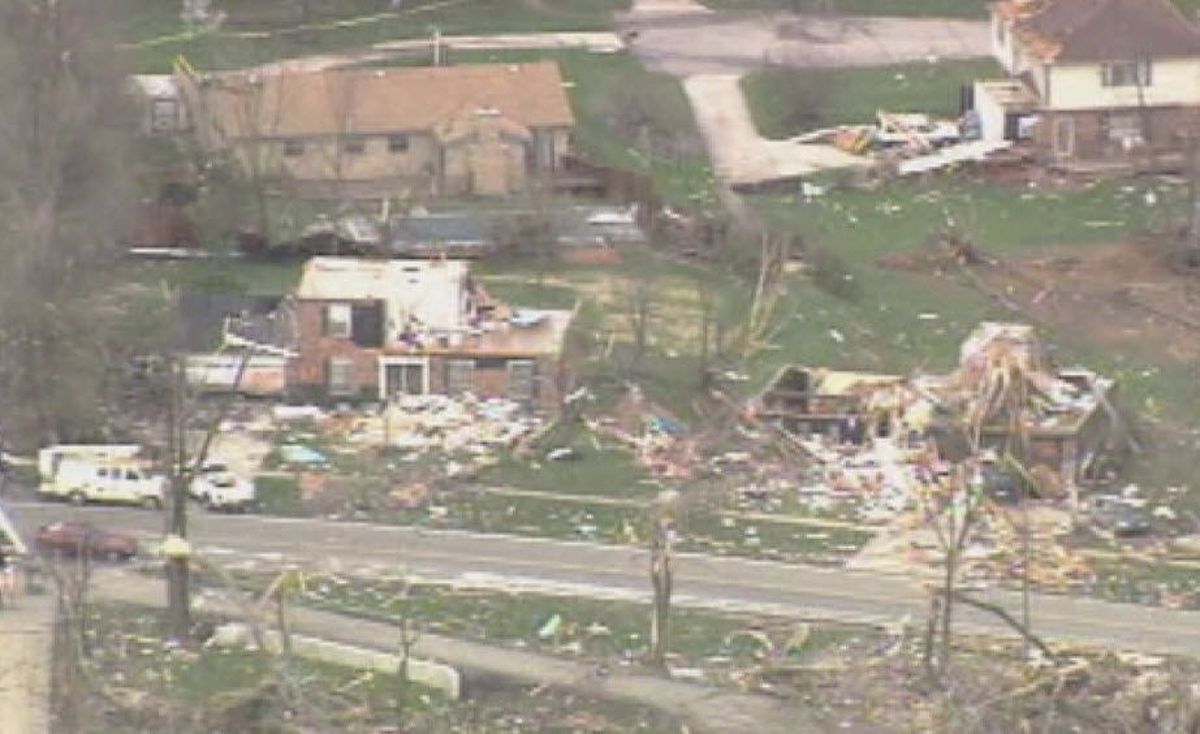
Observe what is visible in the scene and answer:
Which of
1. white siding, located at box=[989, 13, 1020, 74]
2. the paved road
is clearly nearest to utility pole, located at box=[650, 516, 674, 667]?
the paved road

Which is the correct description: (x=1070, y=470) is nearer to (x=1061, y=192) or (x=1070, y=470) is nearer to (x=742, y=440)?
(x=742, y=440)

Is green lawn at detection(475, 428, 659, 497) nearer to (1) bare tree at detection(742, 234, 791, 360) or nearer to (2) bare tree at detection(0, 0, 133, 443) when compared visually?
(1) bare tree at detection(742, 234, 791, 360)

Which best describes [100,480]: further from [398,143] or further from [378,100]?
[378,100]

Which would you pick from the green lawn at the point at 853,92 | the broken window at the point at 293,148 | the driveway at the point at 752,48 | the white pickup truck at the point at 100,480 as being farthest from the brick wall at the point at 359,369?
the green lawn at the point at 853,92

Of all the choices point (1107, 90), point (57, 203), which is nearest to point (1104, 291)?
point (1107, 90)

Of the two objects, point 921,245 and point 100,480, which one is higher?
point 921,245

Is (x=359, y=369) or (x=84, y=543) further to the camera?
(x=359, y=369)
